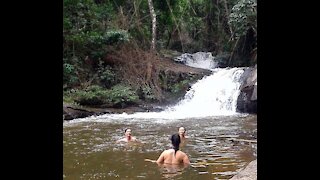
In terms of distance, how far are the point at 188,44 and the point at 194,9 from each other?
217 cm

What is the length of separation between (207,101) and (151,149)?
8.92m

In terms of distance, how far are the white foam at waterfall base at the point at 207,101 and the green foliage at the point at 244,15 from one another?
3043 mm

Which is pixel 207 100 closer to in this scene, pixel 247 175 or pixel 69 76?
pixel 69 76

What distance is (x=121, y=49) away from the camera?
19.7m

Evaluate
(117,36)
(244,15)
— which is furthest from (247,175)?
(244,15)

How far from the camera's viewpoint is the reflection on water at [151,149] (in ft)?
23.2

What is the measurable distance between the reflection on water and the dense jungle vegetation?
13.1ft

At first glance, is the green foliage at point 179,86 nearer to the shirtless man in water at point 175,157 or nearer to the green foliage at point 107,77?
the green foliage at point 107,77

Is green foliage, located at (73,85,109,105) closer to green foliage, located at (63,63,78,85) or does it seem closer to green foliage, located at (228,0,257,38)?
green foliage, located at (63,63,78,85)

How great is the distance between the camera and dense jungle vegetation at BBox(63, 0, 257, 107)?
17.5m

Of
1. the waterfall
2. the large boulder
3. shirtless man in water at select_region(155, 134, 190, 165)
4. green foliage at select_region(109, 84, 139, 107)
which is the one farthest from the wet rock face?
the large boulder
